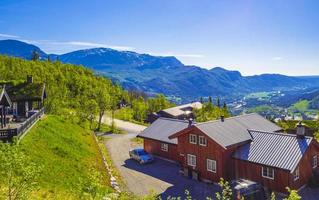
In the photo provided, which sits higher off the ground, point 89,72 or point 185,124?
point 89,72

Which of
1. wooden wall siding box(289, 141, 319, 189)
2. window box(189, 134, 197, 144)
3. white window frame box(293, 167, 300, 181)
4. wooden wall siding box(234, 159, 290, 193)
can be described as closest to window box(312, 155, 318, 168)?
wooden wall siding box(289, 141, 319, 189)

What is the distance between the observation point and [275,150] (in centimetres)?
3441

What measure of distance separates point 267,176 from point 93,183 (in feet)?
85.1

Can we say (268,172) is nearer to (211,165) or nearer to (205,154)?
(211,165)

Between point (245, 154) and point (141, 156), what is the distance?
16158mm

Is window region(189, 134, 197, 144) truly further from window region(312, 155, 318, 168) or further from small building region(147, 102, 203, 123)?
small building region(147, 102, 203, 123)

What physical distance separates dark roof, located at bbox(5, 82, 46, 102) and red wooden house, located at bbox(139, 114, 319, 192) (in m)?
25.5

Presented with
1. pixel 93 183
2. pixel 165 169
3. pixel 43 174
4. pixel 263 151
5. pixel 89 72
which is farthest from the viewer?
pixel 89 72

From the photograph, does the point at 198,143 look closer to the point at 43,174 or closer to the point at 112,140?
the point at 43,174

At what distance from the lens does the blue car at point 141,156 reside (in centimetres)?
4553

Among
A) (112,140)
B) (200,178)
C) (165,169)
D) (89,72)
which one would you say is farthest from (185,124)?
(89,72)

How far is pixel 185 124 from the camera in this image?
49.0 m

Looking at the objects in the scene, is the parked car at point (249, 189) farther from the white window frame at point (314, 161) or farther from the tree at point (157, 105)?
the tree at point (157, 105)

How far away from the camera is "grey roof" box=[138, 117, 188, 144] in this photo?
1881 inches
